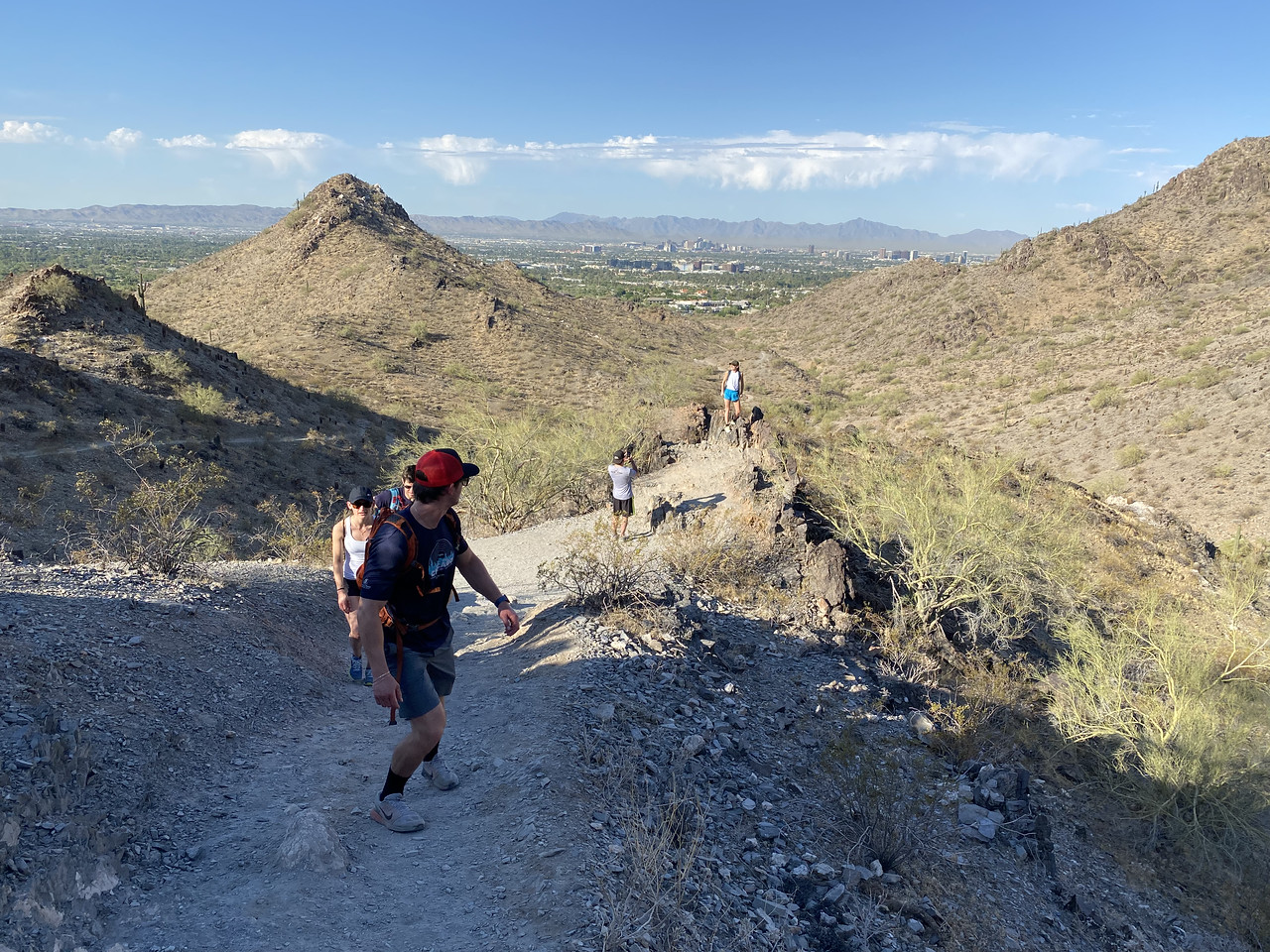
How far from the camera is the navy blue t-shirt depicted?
318cm

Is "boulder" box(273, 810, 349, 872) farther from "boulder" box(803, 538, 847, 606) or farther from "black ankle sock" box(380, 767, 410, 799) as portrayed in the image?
"boulder" box(803, 538, 847, 606)

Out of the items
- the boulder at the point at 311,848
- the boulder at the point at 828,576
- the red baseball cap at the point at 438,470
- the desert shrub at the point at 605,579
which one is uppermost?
the red baseball cap at the point at 438,470

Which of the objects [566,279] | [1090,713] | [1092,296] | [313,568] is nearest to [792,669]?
[1090,713]

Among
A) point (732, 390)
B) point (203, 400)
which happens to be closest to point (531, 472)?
point (732, 390)

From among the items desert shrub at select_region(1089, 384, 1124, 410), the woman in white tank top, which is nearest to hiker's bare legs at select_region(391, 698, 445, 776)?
the woman in white tank top

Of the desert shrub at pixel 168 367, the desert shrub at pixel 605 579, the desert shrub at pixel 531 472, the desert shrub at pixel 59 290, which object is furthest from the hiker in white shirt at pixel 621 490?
the desert shrub at pixel 59 290

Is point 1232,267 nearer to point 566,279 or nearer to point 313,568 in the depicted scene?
point 313,568

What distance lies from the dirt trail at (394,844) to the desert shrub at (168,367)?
1876cm

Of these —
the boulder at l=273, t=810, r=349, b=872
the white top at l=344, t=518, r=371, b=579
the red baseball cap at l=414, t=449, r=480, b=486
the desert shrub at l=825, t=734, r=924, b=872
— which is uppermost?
the red baseball cap at l=414, t=449, r=480, b=486

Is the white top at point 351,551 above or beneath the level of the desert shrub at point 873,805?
above

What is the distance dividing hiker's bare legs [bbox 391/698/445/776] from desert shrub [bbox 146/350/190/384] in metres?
20.7

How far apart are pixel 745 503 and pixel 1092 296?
36176mm

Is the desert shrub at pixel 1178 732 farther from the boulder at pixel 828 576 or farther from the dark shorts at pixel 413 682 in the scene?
the dark shorts at pixel 413 682

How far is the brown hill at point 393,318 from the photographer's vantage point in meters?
31.4
